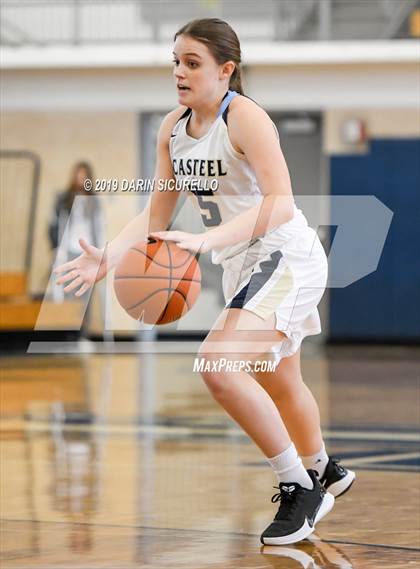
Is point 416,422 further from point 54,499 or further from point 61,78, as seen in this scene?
point 61,78

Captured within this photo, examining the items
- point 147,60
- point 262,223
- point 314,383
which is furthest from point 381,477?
point 147,60

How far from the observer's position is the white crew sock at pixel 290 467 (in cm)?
361

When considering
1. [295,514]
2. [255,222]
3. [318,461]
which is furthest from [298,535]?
[255,222]

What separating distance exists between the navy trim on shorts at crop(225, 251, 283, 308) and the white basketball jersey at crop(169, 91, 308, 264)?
3cm

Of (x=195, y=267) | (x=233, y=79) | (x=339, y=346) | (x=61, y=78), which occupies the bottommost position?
(x=339, y=346)

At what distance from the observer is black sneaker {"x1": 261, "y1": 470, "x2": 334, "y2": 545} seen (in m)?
3.57

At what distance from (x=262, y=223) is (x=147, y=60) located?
997cm

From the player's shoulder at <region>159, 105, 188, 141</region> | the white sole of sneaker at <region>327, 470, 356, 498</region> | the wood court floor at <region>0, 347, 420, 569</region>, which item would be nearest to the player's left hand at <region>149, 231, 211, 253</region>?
the player's shoulder at <region>159, 105, 188, 141</region>

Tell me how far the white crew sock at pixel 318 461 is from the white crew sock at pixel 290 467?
211 mm

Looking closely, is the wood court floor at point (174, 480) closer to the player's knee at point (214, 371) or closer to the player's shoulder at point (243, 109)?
the player's knee at point (214, 371)

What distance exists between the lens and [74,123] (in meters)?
14.6

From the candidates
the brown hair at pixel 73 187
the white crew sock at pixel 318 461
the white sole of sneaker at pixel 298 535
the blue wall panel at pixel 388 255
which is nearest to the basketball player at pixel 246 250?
the white sole of sneaker at pixel 298 535

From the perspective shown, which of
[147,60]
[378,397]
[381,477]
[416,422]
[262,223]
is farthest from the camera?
[147,60]

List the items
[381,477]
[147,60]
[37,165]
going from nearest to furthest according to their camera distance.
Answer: [381,477], [147,60], [37,165]
